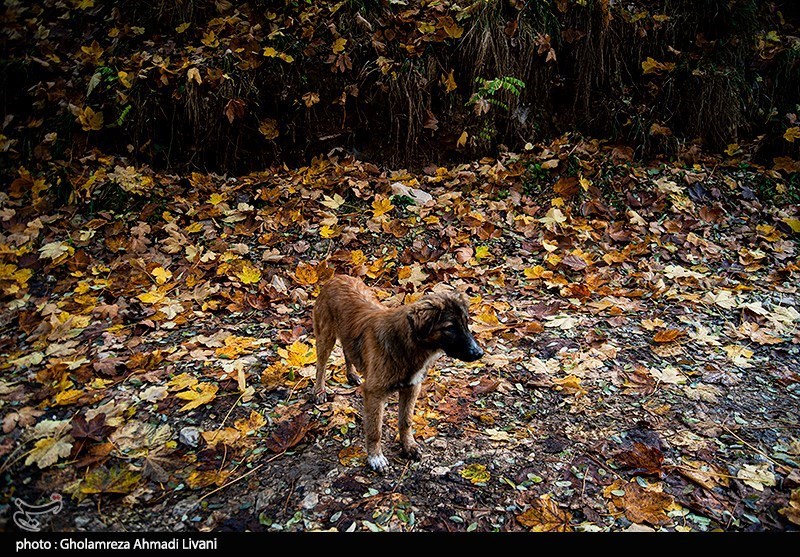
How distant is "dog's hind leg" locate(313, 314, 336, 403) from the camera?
3.72 meters

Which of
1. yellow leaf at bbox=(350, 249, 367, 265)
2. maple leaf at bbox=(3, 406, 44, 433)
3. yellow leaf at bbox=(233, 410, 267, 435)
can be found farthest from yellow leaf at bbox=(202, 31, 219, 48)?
yellow leaf at bbox=(233, 410, 267, 435)

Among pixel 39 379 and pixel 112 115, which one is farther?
pixel 112 115

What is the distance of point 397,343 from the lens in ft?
9.99

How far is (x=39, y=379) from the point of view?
3.54 m

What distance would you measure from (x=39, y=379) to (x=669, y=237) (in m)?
6.81

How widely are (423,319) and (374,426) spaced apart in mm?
853

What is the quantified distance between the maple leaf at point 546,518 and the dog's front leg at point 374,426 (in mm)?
958

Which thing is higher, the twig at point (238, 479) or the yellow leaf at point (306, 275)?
the yellow leaf at point (306, 275)

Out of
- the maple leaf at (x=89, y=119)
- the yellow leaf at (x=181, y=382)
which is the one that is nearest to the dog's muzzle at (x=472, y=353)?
the yellow leaf at (x=181, y=382)

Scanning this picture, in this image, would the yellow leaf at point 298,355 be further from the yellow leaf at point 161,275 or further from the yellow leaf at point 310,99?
the yellow leaf at point 310,99

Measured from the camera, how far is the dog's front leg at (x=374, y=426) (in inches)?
122

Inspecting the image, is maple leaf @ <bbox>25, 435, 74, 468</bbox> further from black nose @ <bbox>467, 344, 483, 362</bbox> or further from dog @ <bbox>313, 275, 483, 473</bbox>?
black nose @ <bbox>467, 344, 483, 362</bbox>
